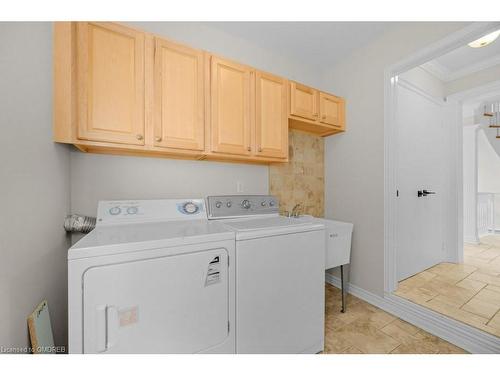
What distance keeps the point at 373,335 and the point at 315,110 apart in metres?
2.07

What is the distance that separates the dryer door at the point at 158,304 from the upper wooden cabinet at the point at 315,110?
1.60m

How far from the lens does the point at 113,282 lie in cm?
88

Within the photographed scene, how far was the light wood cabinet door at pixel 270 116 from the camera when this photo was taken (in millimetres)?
1821

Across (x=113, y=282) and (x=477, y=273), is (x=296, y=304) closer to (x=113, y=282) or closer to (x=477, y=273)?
(x=113, y=282)

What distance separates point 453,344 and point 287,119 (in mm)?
2200

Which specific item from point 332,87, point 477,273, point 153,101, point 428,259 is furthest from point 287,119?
point 477,273

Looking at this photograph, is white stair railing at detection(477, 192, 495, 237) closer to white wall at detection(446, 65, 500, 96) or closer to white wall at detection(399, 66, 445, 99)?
white wall at detection(446, 65, 500, 96)

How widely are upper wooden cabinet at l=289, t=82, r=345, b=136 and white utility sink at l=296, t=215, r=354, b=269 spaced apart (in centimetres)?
104

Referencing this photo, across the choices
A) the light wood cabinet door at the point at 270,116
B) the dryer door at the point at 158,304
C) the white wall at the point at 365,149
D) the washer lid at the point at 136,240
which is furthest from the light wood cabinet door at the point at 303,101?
the dryer door at the point at 158,304

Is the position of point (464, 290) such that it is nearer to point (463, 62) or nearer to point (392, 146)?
point (392, 146)

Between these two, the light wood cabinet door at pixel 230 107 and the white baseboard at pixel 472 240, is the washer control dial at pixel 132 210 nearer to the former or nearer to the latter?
the light wood cabinet door at pixel 230 107

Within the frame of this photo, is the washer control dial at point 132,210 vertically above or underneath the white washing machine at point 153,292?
above

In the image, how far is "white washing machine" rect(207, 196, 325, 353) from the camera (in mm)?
1158

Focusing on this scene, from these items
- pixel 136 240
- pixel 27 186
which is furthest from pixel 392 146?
pixel 27 186
